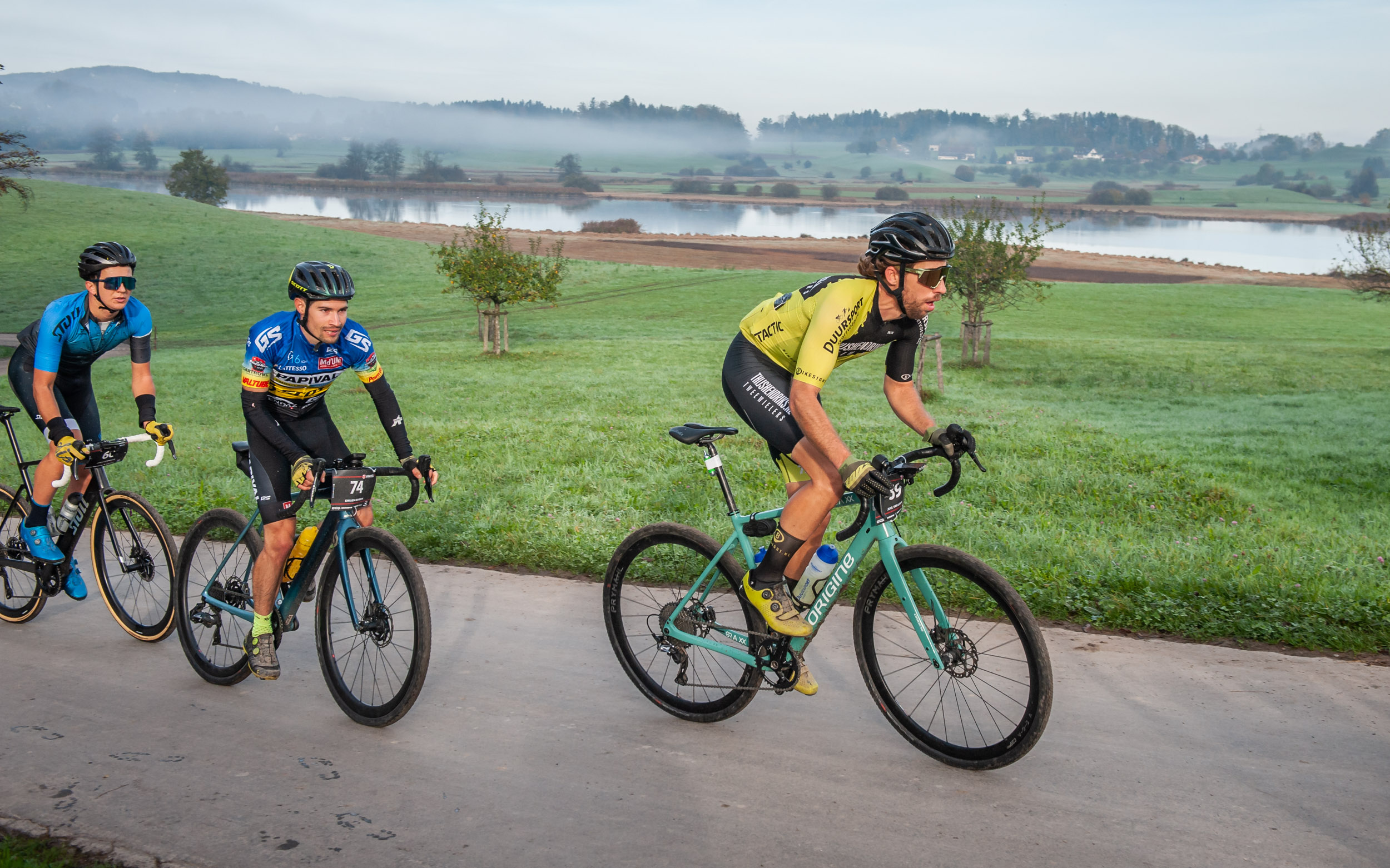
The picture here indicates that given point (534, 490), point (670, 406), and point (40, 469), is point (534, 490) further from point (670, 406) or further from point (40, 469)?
point (670, 406)

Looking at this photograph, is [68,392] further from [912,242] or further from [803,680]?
[912,242]

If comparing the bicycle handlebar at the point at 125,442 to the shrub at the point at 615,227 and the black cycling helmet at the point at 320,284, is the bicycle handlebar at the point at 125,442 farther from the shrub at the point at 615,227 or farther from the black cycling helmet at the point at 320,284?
Answer: the shrub at the point at 615,227

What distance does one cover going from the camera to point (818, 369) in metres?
3.93

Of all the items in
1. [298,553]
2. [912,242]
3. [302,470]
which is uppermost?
[912,242]

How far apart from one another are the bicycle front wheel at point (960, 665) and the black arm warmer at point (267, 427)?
2609mm

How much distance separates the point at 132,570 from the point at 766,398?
380cm

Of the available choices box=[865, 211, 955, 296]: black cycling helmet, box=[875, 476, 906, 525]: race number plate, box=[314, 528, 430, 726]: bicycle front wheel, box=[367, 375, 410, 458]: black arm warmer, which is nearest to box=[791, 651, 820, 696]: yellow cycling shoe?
box=[875, 476, 906, 525]: race number plate

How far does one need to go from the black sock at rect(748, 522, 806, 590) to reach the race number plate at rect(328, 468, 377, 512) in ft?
5.71

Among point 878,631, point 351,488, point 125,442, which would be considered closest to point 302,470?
point 351,488

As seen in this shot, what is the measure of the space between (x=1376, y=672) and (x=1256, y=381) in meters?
21.4

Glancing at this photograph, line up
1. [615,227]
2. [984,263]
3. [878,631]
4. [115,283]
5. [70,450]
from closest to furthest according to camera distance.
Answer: [878,631] → [70,450] → [115,283] → [984,263] → [615,227]

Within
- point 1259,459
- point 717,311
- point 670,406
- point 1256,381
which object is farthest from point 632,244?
point 1259,459

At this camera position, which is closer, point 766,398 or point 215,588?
A: point 766,398

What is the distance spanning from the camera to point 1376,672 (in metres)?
4.79
